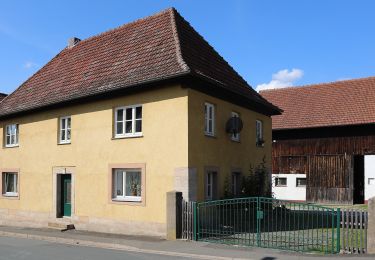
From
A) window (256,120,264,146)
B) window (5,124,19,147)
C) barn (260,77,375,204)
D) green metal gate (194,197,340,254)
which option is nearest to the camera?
green metal gate (194,197,340,254)

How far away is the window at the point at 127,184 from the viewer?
16.9 m

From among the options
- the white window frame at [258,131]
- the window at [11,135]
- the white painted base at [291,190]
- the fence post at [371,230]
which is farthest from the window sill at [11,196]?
the white painted base at [291,190]

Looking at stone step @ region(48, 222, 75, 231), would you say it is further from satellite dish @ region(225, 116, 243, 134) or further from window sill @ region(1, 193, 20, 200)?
satellite dish @ region(225, 116, 243, 134)

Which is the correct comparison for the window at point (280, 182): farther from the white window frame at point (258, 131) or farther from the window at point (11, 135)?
the window at point (11, 135)

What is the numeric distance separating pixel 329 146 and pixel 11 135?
20.2m

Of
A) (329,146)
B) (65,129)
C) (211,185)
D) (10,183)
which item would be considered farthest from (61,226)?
(329,146)

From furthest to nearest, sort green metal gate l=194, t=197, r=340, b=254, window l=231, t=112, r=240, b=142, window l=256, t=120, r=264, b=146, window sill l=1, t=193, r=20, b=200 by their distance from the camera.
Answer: window sill l=1, t=193, r=20, b=200, window l=256, t=120, r=264, b=146, window l=231, t=112, r=240, b=142, green metal gate l=194, t=197, r=340, b=254

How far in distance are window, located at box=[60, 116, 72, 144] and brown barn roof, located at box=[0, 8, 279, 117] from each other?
92 centimetres

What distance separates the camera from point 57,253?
12984 mm

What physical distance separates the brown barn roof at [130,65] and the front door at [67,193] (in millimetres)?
3272

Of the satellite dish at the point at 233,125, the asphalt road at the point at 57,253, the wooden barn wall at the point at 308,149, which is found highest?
the satellite dish at the point at 233,125

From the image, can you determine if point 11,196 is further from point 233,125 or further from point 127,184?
point 233,125

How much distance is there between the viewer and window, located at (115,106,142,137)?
55.4 feet

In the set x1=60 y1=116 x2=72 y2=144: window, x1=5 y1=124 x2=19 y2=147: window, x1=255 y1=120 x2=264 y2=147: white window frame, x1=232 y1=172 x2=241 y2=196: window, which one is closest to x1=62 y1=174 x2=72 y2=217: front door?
x1=60 y1=116 x2=72 y2=144: window
